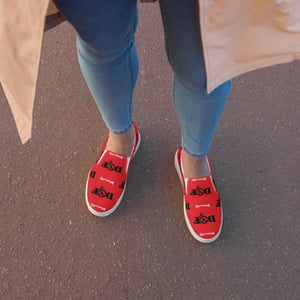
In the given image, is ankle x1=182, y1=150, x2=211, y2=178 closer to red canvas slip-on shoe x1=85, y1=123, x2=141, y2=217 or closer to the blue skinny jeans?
the blue skinny jeans

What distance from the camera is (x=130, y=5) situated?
1.88 ft

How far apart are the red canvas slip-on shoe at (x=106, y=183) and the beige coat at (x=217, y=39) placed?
1.75 ft

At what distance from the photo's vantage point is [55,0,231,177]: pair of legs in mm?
540

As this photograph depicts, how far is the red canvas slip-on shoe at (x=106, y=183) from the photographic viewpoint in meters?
1.06

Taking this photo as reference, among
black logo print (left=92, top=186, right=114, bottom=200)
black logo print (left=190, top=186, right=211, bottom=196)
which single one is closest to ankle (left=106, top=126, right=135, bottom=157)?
black logo print (left=92, top=186, right=114, bottom=200)

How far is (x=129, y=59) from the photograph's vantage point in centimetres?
77

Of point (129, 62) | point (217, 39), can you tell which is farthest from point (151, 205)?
point (217, 39)

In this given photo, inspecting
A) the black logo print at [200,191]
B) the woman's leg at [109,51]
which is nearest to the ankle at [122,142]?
the woman's leg at [109,51]

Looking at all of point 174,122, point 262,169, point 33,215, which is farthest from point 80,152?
point 262,169

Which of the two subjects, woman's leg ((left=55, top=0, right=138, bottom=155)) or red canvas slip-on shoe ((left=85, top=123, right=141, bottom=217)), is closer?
woman's leg ((left=55, top=0, right=138, bottom=155))

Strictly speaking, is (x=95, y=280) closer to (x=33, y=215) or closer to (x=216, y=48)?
(x=33, y=215)

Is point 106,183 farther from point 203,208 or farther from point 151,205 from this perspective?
point 203,208

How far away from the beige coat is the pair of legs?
0.05 m

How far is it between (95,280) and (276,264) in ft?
1.85
